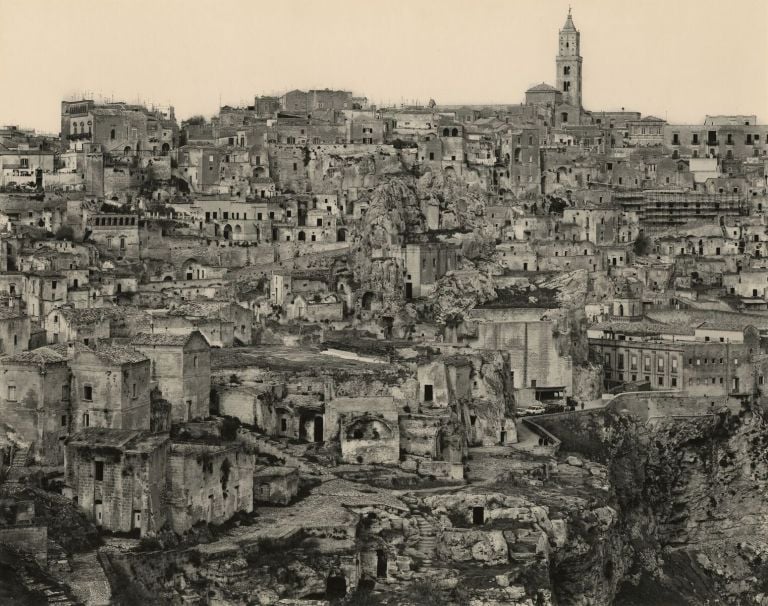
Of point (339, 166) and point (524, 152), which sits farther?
point (524, 152)

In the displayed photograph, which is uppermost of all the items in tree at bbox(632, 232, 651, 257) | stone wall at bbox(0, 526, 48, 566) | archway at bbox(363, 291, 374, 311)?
tree at bbox(632, 232, 651, 257)

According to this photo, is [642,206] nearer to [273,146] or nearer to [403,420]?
[273,146]

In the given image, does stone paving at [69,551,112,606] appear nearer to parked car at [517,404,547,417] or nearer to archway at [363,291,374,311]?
parked car at [517,404,547,417]

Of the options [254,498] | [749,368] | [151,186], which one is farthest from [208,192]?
[254,498]

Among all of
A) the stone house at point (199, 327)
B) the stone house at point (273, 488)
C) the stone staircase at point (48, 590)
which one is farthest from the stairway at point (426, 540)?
the stone house at point (199, 327)

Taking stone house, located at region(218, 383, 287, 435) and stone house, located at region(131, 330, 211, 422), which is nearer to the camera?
stone house, located at region(131, 330, 211, 422)

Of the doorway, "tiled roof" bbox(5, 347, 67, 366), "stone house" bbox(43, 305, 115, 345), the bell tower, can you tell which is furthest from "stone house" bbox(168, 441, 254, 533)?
the bell tower

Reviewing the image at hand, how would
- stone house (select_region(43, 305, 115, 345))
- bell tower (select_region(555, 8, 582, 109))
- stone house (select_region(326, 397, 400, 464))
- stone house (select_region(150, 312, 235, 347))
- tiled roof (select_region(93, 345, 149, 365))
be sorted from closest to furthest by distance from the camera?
1. tiled roof (select_region(93, 345, 149, 365))
2. stone house (select_region(326, 397, 400, 464))
3. stone house (select_region(43, 305, 115, 345))
4. stone house (select_region(150, 312, 235, 347))
5. bell tower (select_region(555, 8, 582, 109))

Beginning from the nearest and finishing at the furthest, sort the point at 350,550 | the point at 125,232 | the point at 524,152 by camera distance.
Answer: the point at 350,550 → the point at 125,232 → the point at 524,152
